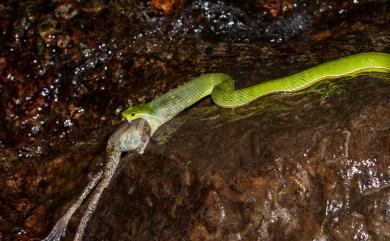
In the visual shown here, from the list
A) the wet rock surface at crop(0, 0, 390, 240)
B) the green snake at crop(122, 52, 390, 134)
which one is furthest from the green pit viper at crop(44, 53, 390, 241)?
the wet rock surface at crop(0, 0, 390, 240)

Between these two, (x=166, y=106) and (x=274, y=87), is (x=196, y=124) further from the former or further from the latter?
(x=274, y=87)

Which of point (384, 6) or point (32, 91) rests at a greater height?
point (384, 6)

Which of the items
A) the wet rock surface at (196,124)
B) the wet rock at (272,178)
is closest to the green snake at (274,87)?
the wet rock surface at (196,124)

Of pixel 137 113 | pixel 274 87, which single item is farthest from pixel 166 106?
pixel 274 87

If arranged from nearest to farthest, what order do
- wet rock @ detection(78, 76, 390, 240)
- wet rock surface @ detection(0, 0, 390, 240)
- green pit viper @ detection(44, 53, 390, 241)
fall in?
wet rock @ detection(78, 76, 390, 240)
wet rock surface @ detection(0, 0, 390, 240)
green pit viper @ detection(44, 53, 390, 241)

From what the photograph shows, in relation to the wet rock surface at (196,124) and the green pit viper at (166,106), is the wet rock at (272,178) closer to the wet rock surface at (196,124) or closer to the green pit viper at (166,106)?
the wet rock surface at (196,124)

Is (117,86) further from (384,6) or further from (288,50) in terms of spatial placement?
(384,6)

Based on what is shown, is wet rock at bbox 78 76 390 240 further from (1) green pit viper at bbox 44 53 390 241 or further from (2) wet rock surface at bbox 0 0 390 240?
(1) green pit viper at bbox 44 53 390 241

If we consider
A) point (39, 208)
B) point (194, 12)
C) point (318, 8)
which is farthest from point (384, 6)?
point (39, 208)
